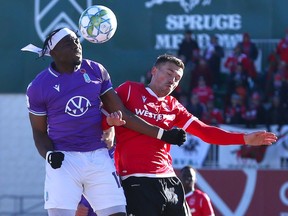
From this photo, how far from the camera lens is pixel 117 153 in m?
7.28

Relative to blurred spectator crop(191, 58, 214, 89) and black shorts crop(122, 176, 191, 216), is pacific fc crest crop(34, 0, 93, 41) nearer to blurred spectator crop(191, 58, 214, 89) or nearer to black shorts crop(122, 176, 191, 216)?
blurred spectator crop(191, 58, 214, 89)

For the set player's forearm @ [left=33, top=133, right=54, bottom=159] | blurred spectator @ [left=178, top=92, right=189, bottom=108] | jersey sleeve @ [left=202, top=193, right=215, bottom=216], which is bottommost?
jersey sleeve @ [left=202, top=193, right=215, bottom=216]

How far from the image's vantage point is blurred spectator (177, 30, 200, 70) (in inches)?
738

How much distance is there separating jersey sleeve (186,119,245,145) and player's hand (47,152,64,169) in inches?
51.8

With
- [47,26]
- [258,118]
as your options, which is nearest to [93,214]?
[258,118]

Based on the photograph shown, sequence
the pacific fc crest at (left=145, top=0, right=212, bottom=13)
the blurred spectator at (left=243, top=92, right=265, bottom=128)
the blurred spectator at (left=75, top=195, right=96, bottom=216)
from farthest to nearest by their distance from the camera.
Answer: the pacific fc crest at (left=145, top=0, right=212, bottom=13)
the blurred spectator at (left=243, top=92, right=265, bottom=128)
the blurred spectator at (left=75, top=195, right=96, bottom=216)

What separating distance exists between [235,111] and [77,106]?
1099 centimetres

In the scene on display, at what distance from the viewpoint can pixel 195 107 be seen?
1725 centimetres

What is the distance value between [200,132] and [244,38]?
12141mm

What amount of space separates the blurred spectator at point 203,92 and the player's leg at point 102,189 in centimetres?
1104

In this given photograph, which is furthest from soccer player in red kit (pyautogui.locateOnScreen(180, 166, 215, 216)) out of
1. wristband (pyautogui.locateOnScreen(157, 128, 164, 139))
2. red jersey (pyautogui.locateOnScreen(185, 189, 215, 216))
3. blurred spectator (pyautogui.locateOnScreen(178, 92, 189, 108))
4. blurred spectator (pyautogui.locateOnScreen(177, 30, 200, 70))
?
blurred spectator (pyautogui.locateOnScreen(177, 30, 200, 70))

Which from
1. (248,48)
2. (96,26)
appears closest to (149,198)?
(96,26)

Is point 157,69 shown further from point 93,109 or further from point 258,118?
point 258,118

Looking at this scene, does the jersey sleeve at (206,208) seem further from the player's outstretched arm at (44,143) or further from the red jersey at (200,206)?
the player's outstretched arm at (44,143)
